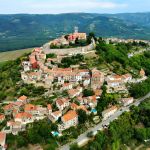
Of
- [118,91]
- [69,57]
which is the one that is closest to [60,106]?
[118,91]

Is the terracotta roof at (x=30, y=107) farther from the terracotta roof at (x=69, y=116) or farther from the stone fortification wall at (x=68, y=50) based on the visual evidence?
the stone fortification wall at (x=68, y=50)

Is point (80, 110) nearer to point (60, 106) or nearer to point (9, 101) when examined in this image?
point (60, 106)

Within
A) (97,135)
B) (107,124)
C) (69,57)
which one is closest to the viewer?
(97,135)

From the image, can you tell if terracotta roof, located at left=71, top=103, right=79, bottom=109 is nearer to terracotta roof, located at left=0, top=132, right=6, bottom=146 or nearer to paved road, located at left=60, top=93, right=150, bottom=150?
paved road, located at left=60, top=93, right=150, bottom=150

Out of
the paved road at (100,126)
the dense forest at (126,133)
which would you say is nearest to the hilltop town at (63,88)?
the paved road at (100,126)

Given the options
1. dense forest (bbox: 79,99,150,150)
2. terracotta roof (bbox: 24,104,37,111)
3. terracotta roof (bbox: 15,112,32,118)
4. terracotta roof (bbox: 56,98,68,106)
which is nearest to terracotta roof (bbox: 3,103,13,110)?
terracotta roof (bbox: 24,104,37,111)

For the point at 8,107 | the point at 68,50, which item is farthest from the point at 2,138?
the point at 68,50

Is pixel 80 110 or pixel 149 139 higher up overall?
pixel 80 110

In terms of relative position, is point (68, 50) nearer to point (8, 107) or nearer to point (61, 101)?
point (61, 101)

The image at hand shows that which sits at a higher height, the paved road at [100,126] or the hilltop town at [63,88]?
the hilltop town at [63,88]
